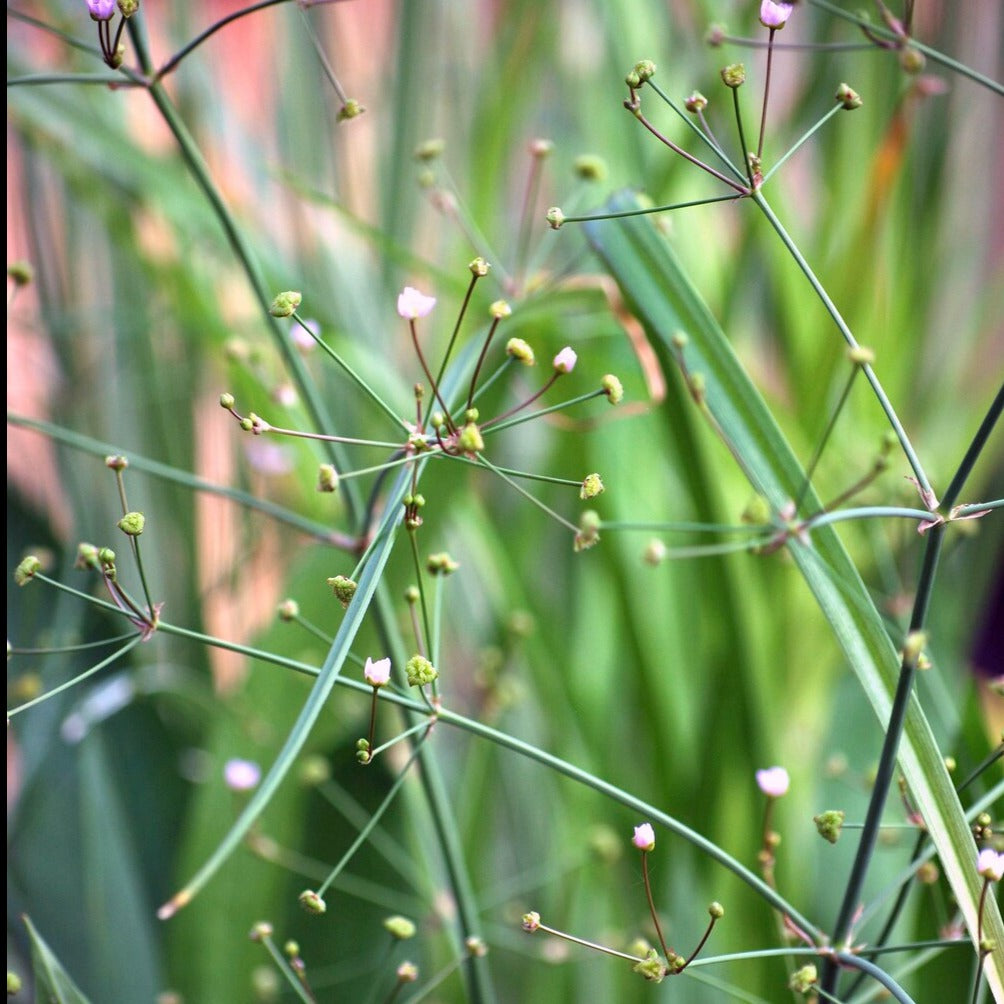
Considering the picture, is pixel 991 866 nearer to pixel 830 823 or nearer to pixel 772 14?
pixel 830 823

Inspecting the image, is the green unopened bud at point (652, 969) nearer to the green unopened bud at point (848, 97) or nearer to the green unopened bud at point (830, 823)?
the green unopened bud at point (830, 823)

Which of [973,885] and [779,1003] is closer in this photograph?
[973,885]

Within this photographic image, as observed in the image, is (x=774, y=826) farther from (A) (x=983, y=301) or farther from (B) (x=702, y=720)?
(A) (x=983, y=301)

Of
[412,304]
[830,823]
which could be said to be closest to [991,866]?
[830,823]

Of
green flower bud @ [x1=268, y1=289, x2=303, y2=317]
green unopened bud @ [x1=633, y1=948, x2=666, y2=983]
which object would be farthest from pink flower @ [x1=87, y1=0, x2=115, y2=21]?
green unopened bud @ [x1=633, y1=948, x2=666, y2=983]

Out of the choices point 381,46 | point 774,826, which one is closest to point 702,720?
point 774,826

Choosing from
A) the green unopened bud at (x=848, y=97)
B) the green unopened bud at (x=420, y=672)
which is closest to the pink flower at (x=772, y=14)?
the green unopened bud at (x=848, y=97)

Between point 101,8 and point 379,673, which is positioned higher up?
point 101,8

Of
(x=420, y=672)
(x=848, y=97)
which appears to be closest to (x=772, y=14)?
(x=848, y=97)
